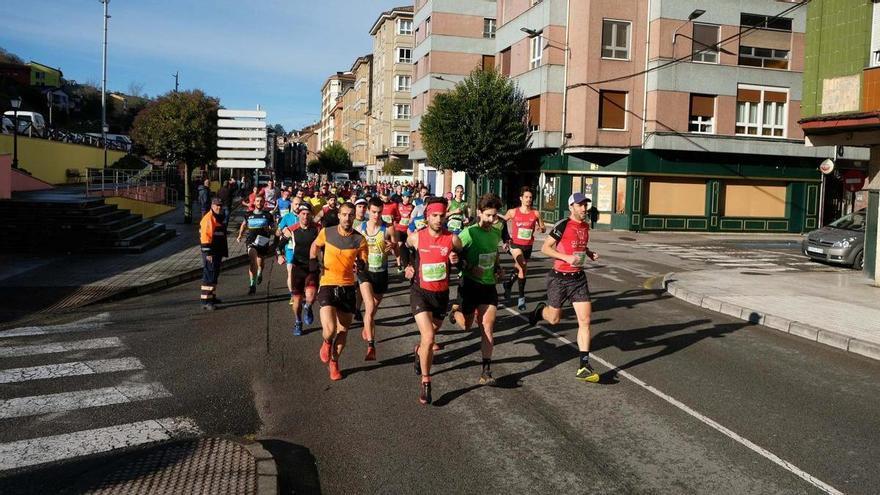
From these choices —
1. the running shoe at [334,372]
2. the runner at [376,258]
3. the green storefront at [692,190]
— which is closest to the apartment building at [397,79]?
the green storefront at [692,190]

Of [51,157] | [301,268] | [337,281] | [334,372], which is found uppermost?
A: [51,157]

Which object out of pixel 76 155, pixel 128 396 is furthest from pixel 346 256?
pixel 76 155

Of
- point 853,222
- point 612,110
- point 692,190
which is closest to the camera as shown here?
point 853,222

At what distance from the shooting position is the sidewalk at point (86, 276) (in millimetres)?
11836

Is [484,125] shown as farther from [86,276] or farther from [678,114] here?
[86,276]

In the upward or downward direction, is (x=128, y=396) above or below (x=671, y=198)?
below

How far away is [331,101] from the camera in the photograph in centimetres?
13312

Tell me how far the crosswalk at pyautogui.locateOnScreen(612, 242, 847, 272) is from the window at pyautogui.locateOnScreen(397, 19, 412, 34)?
47.7 metres

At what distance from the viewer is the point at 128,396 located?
6.66m

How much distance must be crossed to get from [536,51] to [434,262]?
29867 mm

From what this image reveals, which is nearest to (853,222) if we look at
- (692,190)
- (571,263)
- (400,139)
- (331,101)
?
(692,190)

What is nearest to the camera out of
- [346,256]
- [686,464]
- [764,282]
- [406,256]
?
[686,464]

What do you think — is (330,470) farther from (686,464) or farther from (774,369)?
(774,369)

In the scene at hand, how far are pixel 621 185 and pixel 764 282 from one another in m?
17.1
